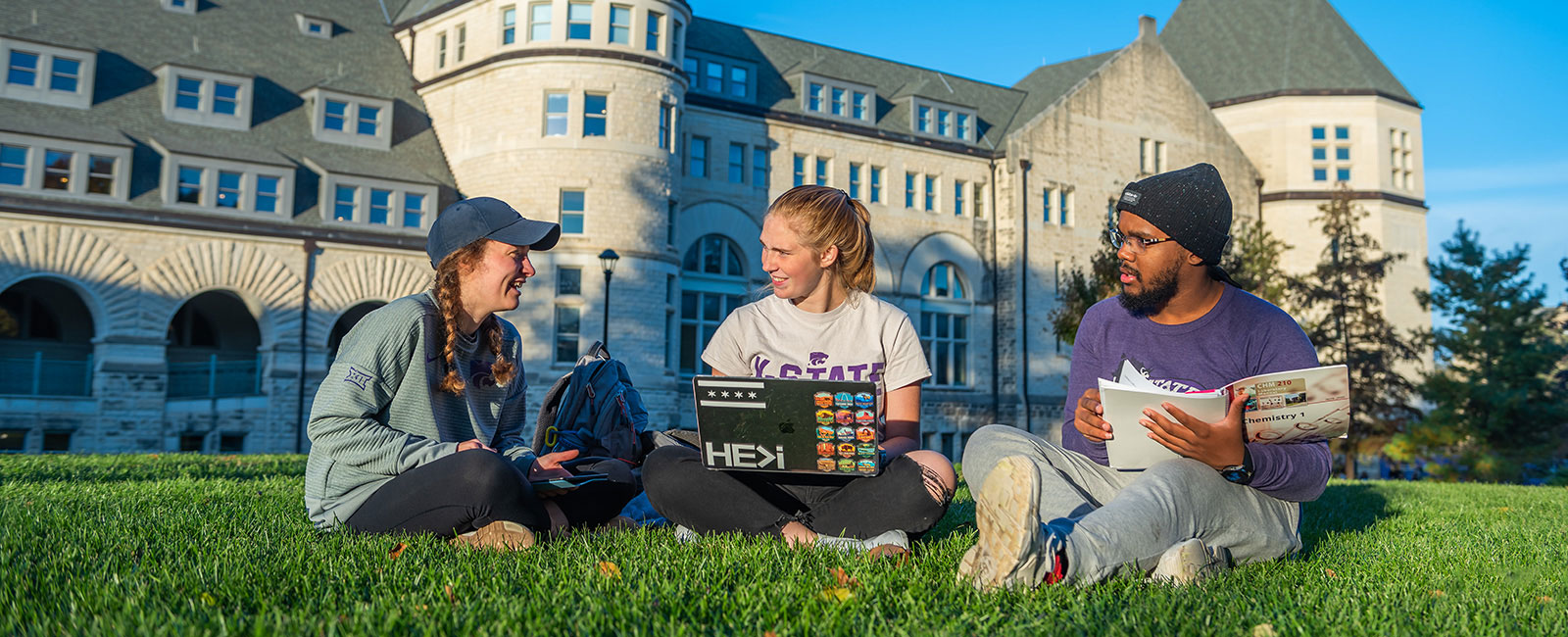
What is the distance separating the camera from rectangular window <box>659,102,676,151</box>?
1140 inches

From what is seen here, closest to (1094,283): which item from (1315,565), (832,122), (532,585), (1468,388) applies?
(1468,388)

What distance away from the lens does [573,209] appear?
28.1 m

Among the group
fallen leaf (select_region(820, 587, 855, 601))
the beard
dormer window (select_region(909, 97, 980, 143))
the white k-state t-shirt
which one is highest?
dormer window (select_region(909, 97, 980, 143))

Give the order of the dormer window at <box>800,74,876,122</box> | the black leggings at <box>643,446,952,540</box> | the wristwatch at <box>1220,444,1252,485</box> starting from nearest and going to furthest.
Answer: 1. the wristwatch at <box>1220,444,1252,485</box>
2. the black leggings at <box>643,446,952,540</box>
3. the dormer window at <box>800,74,876,122</box>

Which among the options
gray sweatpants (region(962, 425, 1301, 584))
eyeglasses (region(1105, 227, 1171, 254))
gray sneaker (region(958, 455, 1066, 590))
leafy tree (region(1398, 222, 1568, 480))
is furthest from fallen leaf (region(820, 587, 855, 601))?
leafy tree (region(1398, 222, 1568, 480))

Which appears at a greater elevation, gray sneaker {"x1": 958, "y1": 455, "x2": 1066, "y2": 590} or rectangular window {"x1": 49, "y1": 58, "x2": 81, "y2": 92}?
rectangular window {"x1": 49, "y1": 58, "x2": 81, "y2": 92}

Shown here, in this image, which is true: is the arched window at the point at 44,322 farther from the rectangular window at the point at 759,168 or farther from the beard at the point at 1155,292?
the beard at the point at 1155,292

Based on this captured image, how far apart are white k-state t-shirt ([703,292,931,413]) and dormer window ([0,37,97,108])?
27.2m

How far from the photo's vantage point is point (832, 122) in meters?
33.7

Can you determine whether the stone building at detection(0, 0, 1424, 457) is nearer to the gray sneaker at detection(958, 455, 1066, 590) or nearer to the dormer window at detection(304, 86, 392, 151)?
the dormer window at detection(304, 86, 392, 151)

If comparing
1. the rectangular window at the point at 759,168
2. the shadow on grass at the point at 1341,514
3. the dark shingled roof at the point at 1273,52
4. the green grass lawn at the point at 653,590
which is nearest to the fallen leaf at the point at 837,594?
the green grass lawn at the point at 653,590

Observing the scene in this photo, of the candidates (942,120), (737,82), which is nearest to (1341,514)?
(737,82)

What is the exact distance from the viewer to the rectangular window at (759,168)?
106ft

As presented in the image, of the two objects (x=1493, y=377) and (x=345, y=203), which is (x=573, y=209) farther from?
(x=1493, y=377)
